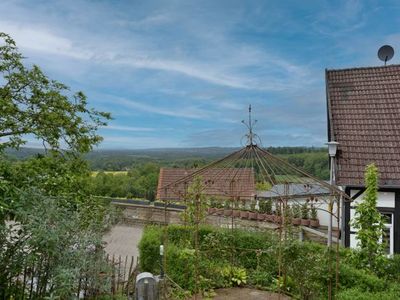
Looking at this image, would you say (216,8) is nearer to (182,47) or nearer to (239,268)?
(182,47)

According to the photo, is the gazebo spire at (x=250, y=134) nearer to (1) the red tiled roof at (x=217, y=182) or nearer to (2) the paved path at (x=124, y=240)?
(1) the red tiled roof at (x=217, y=182)

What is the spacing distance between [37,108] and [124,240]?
6510 millimetres

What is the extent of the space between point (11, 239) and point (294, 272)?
15.4 ft

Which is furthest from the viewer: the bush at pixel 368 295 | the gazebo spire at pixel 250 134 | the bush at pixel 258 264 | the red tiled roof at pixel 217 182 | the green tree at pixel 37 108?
the green tree at pixel 37 108

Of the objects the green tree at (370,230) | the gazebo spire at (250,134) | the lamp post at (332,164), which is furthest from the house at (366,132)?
the gazebo spire at (250,134)

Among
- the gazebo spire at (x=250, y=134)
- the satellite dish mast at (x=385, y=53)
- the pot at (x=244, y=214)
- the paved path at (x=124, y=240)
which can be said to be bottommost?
the paved path at (x=124, y=240)

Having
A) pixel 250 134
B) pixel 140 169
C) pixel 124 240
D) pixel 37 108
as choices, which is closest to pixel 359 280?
pixel 250 134

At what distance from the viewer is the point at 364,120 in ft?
32.3

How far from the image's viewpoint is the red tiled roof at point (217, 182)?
24.9ft

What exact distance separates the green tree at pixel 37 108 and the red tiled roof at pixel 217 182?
2.56m

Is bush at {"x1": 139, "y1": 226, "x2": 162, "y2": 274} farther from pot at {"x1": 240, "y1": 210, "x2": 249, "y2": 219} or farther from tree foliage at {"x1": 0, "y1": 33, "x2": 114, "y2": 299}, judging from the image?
pot at {"x1": 240, "y1": 210, "x2": 249, "y2": 219}

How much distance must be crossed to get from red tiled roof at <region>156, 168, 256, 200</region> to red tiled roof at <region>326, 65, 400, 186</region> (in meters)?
2.51

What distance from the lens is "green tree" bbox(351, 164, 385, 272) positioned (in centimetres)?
669

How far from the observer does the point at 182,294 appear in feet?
21.7
